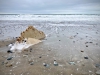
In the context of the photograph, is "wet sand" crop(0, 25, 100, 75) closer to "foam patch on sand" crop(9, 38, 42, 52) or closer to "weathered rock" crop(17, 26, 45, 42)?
"foam patch on sand" crop(9, 38, 42, 52)

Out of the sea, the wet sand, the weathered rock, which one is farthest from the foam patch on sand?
the sea

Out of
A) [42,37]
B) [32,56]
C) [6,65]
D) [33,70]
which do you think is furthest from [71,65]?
[42,37]

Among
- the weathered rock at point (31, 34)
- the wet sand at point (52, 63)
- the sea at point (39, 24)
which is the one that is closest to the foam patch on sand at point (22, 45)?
the weathered rock at point (31, 34)

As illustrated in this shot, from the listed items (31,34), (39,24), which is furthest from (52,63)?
(39,24)

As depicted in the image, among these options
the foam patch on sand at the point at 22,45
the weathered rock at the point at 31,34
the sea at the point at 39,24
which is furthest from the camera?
the sea at the point at 39,24

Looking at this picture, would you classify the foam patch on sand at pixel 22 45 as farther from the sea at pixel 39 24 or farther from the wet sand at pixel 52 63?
the sea at pixel 39 24

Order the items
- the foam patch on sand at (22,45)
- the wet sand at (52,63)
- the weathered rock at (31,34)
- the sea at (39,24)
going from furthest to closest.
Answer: the sea at (39,24), the weathered rock at (31,34), the foam patch on sand at (22,45), the wet sand at (52,63)

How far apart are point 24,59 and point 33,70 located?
3.87 ft

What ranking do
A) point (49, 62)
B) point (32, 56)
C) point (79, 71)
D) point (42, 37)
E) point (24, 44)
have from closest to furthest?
point (79, 71) < point (49, 62) < point (32, 56) < point (24, 44) < point (42, 37)

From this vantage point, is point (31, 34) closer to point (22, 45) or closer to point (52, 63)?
point (22, 45)

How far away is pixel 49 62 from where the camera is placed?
16.5 ft

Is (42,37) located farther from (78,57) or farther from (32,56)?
(78,57)

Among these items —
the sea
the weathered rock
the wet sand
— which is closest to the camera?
the wet sand

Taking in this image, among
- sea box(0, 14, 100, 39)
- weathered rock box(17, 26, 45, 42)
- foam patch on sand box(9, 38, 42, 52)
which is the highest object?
weathered rock box(17, 26, 45, 42)
